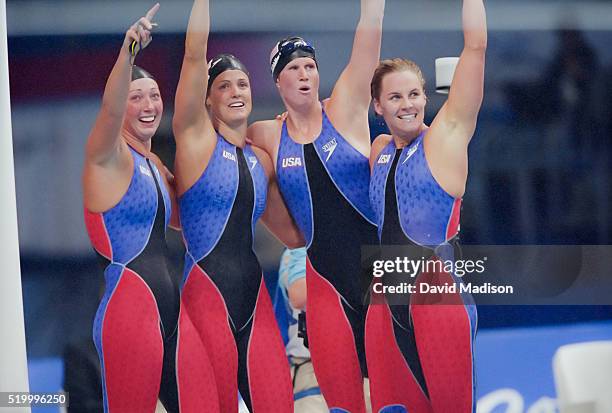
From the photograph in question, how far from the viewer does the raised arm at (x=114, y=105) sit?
9.51 ft

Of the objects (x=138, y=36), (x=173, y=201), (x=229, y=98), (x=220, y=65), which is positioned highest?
(x=138, y=36)

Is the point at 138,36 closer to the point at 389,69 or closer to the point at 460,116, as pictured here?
the point at 389,69

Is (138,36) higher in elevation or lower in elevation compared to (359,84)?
higher

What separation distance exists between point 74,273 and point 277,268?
673mm

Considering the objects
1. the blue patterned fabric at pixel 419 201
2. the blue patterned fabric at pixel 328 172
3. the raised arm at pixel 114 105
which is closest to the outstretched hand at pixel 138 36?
the raised arm at pixel 114 105

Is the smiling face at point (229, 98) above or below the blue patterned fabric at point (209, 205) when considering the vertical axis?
above

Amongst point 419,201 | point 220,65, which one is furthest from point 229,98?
point 419,201

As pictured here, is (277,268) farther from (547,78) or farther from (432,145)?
(547,78)

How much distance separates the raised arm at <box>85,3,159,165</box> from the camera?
2.90 metres

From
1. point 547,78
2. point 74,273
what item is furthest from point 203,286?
point 547,78

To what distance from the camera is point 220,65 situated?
300 centimetres

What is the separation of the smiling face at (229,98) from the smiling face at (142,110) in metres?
0.18

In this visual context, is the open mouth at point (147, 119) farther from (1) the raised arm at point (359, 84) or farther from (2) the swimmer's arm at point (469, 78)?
(2) the swimmer's arm at point (469, 78)

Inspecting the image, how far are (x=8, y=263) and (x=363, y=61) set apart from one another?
1.34 meters
